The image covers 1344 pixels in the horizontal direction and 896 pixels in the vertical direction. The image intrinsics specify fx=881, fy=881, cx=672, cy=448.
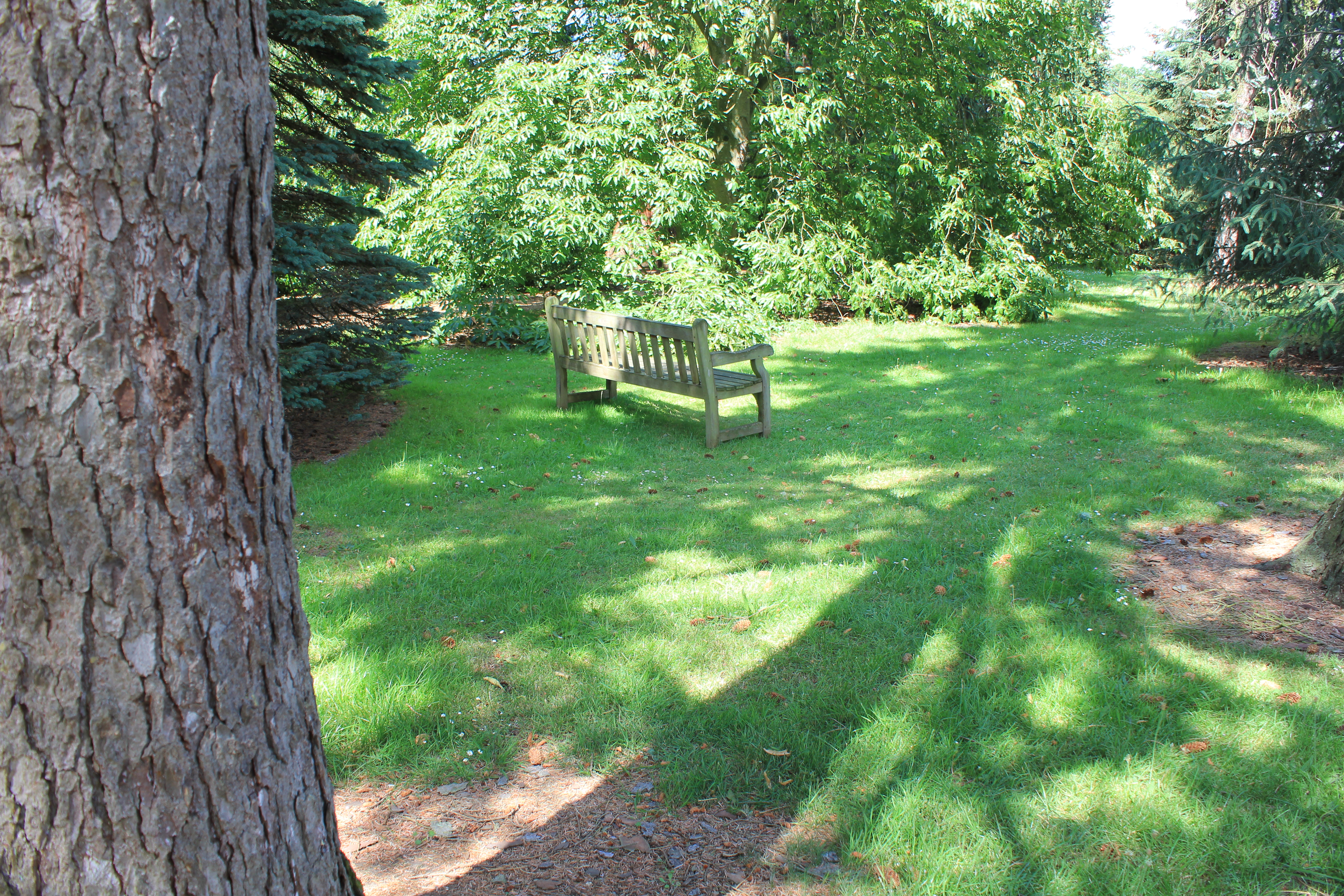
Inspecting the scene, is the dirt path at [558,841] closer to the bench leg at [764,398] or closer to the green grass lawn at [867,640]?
the green grass lawn at [867,640]

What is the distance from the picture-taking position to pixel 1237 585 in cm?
426

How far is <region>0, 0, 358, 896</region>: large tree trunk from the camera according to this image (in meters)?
1.39

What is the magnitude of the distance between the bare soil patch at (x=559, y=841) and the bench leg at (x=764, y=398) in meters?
5.18

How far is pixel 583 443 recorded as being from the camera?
25.2ft

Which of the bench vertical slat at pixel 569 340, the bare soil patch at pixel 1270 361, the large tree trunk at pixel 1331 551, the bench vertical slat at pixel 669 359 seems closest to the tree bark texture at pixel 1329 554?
the large tree trunk at pixel 1331 551

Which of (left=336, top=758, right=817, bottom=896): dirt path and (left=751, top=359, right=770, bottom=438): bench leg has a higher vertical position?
(left=751, top=359, right=770, bottom=438): bench leg

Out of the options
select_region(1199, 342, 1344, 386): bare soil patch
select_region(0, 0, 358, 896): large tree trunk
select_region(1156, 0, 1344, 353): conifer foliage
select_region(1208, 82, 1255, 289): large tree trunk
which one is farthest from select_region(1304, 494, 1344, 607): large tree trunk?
select_region(1208, 82, 1255, 289): large tree trunk

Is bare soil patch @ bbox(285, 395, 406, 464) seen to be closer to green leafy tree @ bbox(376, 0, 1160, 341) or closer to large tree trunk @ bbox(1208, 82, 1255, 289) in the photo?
green leafy tree @ bbox(376, 0, 1160, 341)

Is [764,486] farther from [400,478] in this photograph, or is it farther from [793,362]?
[793,362]

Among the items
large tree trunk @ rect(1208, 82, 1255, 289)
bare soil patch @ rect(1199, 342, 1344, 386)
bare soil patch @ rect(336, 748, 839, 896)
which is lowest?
bare soil patch @ rect(336, 748, 839, 896)

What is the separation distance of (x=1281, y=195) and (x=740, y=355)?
6192 millimetres

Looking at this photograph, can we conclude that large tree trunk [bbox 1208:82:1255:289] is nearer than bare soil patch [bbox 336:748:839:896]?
No

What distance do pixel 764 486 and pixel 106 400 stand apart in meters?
5.28

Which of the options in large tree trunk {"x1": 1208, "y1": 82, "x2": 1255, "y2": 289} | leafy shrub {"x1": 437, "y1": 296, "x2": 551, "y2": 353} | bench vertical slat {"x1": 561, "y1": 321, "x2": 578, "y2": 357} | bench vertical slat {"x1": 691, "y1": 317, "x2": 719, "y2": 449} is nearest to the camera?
bench vertical slat {"x1": 691, "y1": 317, "x2": 719, "y2": 449}
